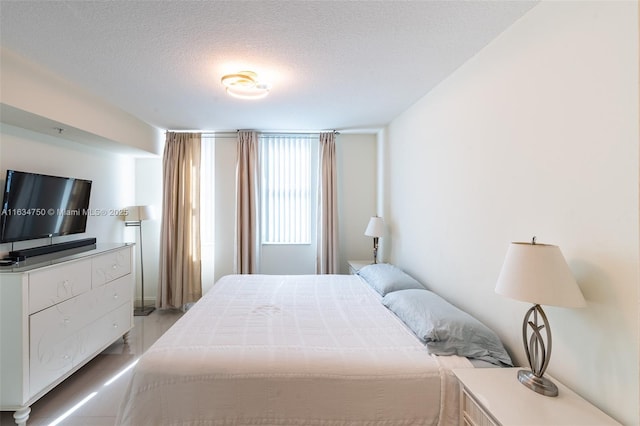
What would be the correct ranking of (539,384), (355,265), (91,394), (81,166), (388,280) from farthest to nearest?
(355,265) < (81,166) < (388,280) < (91,394) < (539,384)

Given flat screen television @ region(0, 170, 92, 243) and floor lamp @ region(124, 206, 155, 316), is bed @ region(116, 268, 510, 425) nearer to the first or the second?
flat screen television @ region(0, 170, 92, 243)

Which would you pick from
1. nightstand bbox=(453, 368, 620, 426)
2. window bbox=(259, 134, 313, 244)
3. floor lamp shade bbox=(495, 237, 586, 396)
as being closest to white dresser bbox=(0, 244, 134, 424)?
window bbox=(259, 134, 313, 244)

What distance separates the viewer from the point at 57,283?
219 cm

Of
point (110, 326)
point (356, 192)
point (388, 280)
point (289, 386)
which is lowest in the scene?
point (110, 326)

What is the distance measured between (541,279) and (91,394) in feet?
10.5

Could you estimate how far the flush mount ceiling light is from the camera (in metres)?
2.20

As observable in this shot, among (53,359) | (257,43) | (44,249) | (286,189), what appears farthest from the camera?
(286,189)

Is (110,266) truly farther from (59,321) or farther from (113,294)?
(59,321)

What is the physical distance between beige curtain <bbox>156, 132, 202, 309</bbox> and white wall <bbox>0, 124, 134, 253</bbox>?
558 mm

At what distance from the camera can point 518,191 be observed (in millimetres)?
1552

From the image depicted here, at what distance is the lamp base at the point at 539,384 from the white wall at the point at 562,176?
0.14 meters

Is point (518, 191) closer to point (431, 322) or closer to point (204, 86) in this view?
point (431, 322)

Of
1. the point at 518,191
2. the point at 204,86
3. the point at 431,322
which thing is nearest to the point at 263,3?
the point at 204,86

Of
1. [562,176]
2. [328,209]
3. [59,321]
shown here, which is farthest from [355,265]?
[59,321]
